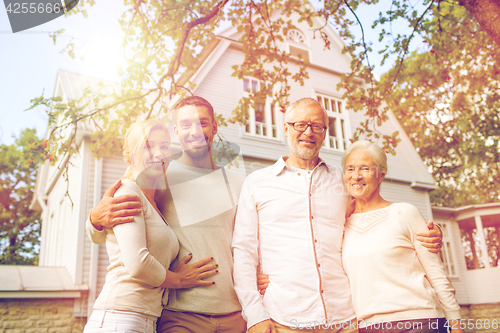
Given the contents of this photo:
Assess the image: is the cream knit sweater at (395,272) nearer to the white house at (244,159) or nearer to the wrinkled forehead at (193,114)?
the wrinkled forehead at (193,114)

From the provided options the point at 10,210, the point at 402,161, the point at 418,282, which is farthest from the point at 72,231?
the point at 10,210

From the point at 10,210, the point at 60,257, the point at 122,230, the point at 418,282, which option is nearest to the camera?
the point at 122,230

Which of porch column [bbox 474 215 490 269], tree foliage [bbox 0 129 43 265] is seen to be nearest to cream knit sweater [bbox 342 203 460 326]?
porch column [bbox 474 215 490 269]

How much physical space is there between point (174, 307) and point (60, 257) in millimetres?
9064

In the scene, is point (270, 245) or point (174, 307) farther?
point (270, 245)

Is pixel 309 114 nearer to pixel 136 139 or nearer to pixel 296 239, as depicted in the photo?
pixel 296 239

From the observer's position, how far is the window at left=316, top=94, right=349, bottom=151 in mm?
11414

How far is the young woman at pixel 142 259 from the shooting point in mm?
1843

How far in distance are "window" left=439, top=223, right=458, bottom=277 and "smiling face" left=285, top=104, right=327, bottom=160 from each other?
12.7 metres

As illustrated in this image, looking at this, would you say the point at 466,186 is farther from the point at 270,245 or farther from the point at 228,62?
the point at 270,245

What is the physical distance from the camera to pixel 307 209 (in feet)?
7.45

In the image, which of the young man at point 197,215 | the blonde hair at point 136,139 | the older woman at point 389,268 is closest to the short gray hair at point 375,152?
the older woman at point 389,268

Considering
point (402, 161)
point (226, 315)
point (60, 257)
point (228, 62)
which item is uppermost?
point (228, 62)

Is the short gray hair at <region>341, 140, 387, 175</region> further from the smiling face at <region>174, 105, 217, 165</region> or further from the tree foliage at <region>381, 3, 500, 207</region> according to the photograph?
the tree foliage at <region>381, 3, 500, 207</region>
